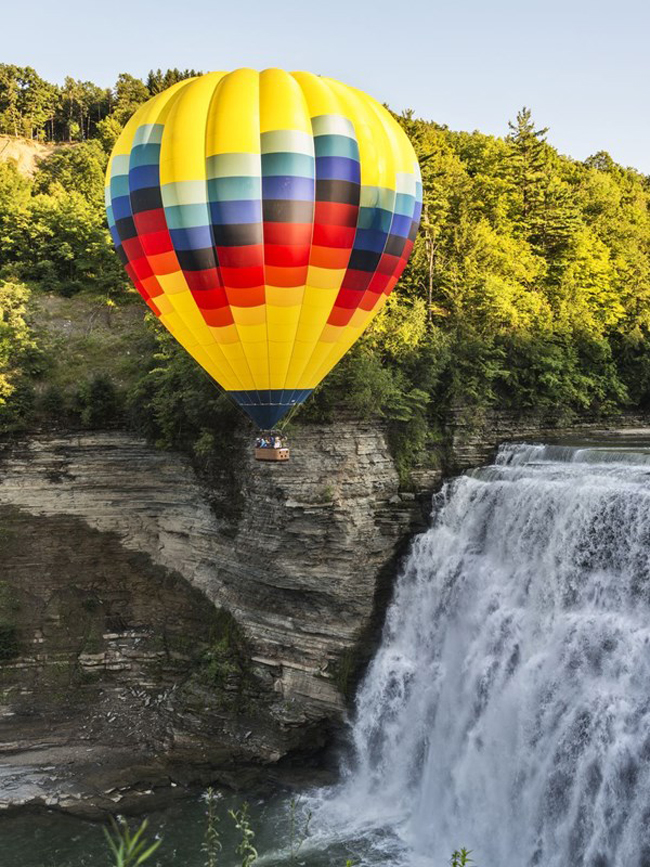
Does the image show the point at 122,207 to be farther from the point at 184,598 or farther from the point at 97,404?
the point at 184,598

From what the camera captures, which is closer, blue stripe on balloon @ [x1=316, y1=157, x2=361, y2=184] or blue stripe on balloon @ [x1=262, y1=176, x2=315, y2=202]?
blue stripe on balloon @ [x1=262, y1=176, x2=315, y2=202]

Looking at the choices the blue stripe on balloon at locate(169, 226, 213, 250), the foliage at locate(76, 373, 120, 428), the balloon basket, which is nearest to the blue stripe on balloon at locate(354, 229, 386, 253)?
the blue stripe on balloon at locate(169, 226, 213, 250)

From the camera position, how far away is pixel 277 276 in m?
12.6

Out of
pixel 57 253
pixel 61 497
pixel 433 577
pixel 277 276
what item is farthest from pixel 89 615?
pixel 57 253

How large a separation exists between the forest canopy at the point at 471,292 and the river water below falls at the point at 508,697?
13.1ft

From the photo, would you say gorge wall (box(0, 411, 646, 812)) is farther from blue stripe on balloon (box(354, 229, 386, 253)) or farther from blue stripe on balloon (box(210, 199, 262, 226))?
blue stripe on balloon (box(210, 199, 262, 226))

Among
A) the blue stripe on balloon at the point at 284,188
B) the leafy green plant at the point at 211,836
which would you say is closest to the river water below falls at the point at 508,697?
the leafy green plant at the point at 211,836

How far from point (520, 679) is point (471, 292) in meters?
14.4

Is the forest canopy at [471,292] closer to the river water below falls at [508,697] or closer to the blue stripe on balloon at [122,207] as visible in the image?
the river water below falls at [508,697]

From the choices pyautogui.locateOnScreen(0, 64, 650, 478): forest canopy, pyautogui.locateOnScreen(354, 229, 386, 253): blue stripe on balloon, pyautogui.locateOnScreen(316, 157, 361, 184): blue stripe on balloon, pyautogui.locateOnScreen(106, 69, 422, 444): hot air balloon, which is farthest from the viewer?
pyautogui.locateOnScreen(0, 64, 650, 478): forest canopy

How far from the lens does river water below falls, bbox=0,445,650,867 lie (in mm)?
12992

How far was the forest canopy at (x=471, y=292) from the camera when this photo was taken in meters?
20.7

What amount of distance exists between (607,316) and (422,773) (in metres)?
19.5

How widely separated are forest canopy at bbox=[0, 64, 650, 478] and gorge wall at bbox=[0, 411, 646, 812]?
125cm
